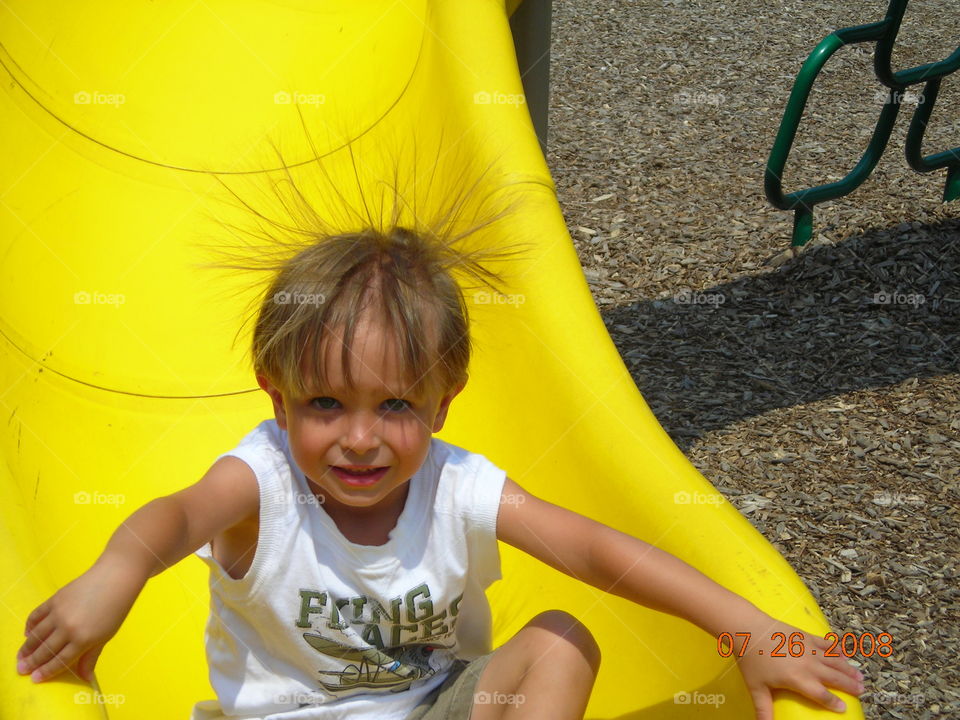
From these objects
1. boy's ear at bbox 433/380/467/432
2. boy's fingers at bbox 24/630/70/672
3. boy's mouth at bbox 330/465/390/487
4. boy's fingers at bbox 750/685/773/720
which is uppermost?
boy's ear at bbox 433/380/467/432

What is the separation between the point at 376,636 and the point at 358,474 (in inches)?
8.2

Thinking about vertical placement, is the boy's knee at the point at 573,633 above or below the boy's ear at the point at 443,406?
below

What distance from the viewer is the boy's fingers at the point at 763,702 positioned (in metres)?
1.11

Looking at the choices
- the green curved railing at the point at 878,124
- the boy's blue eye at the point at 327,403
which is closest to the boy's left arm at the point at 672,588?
the boy's blue eye at the point at 327,403

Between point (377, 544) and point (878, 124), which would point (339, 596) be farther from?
point (878, 124)

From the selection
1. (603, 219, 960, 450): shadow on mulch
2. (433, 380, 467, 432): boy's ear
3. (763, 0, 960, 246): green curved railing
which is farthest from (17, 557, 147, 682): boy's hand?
(763, 0, 960, 246): green curved railing

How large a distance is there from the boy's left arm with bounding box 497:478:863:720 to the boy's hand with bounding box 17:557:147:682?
1.39ft

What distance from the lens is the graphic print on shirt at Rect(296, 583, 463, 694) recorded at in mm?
1224

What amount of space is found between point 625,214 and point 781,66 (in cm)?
149

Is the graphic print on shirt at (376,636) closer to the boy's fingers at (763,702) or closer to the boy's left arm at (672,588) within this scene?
the boy's left arm at (672,588)

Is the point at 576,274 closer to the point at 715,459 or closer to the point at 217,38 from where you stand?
the point at 715,459

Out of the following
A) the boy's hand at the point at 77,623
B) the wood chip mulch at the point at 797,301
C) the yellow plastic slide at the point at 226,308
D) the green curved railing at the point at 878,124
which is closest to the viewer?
the boy's hand at the point at 77,623

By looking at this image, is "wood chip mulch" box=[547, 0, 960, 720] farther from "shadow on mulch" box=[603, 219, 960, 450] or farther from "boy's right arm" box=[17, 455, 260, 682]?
"boy's right arm" box=[17, 455, 260, 682]

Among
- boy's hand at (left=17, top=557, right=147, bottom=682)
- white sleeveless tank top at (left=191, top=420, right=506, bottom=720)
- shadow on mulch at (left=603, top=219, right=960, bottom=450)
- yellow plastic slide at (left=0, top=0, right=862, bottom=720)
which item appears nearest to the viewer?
boy's hand at (left=17, top=557, right=147, bottom=682)
